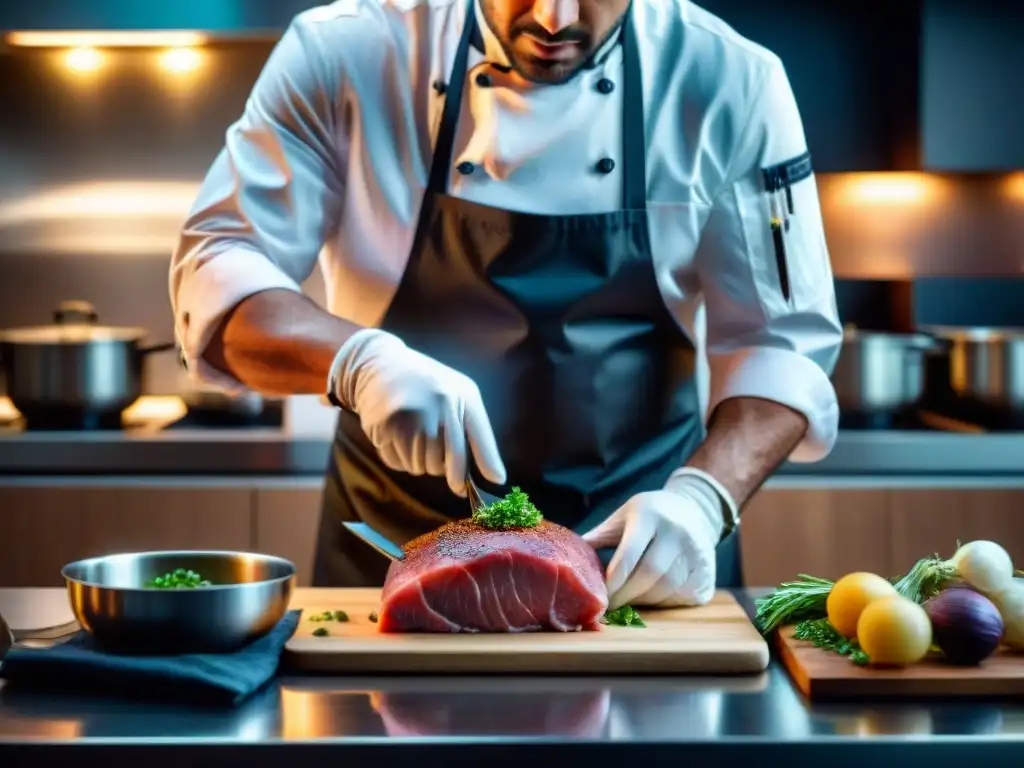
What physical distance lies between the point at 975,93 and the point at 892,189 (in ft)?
1.23

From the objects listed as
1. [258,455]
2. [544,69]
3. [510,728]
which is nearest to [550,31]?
[544,69]

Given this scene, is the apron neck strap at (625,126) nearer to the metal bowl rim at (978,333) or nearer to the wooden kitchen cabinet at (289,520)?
the wooden kitchen cabinet at (289,520)

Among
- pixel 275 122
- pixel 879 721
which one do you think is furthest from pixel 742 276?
pixel 879 721

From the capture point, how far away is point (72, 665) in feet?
4.51

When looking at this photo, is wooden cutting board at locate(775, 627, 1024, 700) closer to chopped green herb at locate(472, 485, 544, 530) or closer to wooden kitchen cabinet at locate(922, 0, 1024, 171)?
chopped green herb at locate(472, 485, 544, 530)

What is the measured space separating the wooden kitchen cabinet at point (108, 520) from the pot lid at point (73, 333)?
35 cm

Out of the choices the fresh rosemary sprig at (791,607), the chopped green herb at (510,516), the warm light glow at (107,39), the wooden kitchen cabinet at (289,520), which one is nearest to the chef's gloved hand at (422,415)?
the chopped green herb at (510,516)

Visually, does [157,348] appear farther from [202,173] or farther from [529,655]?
[529,655]

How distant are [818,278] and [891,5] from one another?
6.74ft

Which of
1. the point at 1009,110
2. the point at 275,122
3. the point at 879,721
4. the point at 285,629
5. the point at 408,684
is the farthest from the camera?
the point at 1009,110

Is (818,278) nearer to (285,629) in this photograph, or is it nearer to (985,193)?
(285,629)

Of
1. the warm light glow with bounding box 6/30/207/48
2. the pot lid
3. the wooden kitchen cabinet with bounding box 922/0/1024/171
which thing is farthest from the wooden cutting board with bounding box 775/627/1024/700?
the warm light glow with bounding box 6/30/207/48

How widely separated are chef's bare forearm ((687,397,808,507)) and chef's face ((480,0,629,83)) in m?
0.56

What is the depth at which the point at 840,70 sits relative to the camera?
154 inches
